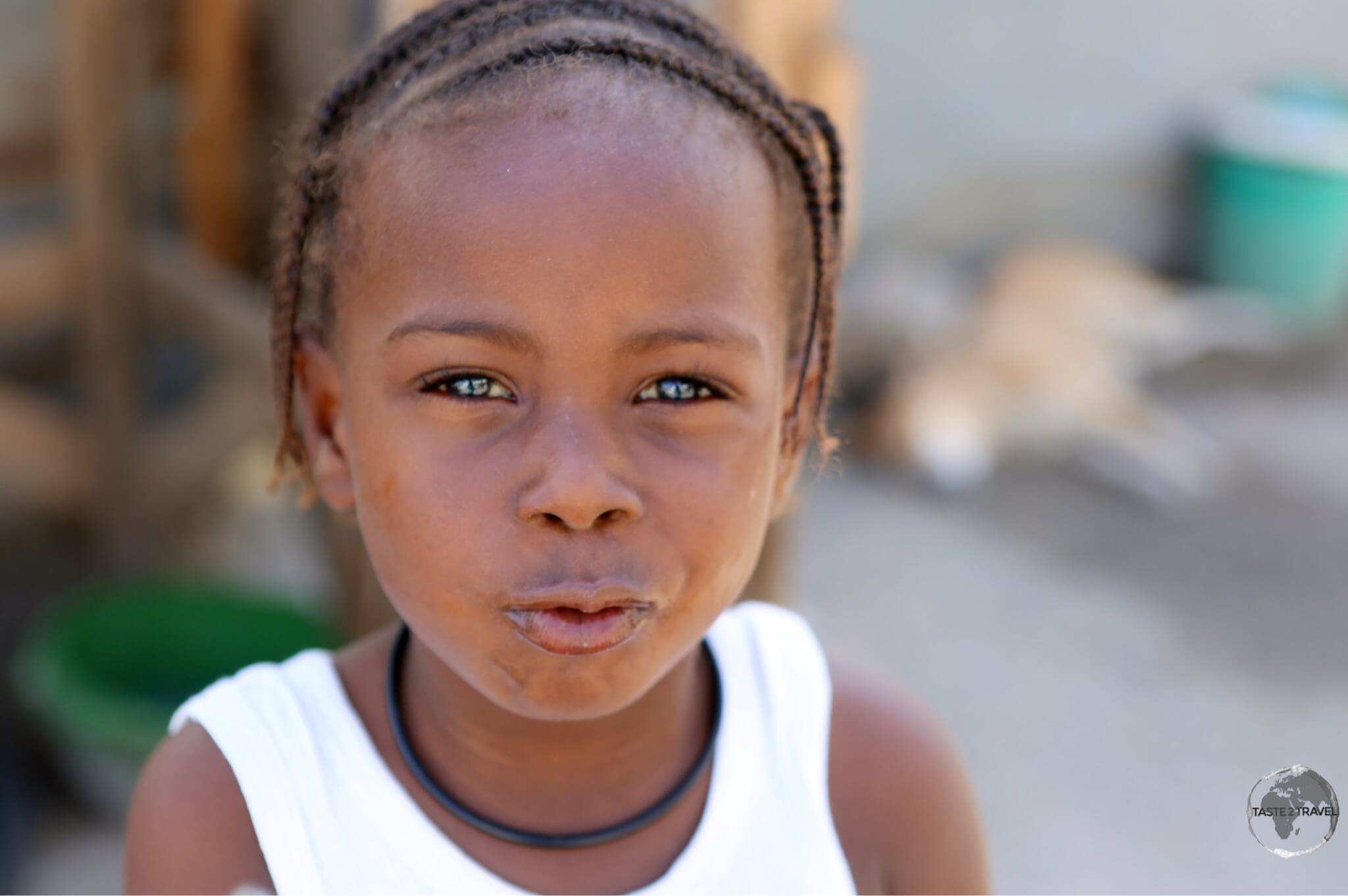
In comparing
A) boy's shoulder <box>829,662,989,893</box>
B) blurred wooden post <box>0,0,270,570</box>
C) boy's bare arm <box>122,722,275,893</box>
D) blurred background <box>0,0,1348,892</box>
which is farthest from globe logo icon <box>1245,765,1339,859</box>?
blurred wooden post <box>0,0,270,570</box>

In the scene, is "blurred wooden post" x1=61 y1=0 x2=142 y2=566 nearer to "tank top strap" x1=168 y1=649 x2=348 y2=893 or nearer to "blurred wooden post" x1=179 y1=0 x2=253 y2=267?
"blurred wooden post" x1=179 y1=0 x2=253 y2=267

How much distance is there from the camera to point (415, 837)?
1119 mm

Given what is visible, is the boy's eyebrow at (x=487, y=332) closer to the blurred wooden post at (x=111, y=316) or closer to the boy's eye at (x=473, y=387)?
the boy's eye at (x=473, y=387)

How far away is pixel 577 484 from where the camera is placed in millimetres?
969

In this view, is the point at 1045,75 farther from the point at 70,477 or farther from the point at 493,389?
the point at 493,389

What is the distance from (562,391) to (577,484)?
3.0 inches

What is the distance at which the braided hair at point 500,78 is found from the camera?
1.08 metres

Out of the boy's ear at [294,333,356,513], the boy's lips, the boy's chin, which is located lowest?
the boy's chin

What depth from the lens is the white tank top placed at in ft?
3.62

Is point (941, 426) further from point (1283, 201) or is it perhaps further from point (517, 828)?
point (517, 828)

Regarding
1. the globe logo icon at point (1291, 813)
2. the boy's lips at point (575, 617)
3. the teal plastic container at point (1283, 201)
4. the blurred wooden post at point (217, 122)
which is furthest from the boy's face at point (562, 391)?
the teal plastic container at point (1283, 201)

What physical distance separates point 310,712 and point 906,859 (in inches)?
20.9

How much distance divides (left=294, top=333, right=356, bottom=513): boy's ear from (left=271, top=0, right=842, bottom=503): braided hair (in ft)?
0.06

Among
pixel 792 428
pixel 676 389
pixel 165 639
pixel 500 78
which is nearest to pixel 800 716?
pixel 792 428
